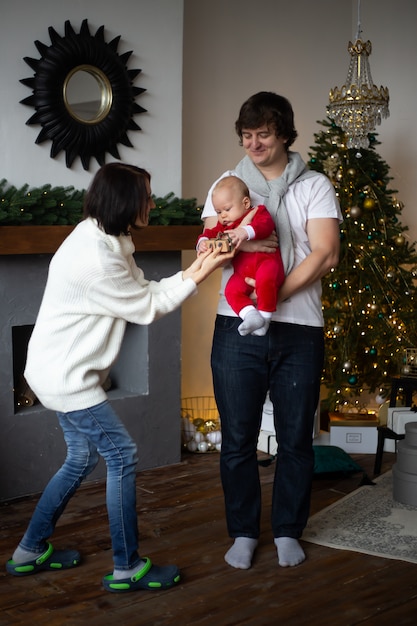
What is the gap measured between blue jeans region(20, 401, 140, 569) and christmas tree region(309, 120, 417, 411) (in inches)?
85.4

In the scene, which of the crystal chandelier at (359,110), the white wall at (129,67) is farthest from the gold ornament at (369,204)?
the white wall at (129,67)

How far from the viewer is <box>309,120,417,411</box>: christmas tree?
15.0 feet

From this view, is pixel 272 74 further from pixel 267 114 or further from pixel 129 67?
pixel 267 114

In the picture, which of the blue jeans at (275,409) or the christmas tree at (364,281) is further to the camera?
the christmas tree at (364,281)

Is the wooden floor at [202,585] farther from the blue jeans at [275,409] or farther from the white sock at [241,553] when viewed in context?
the blue jeans at [275,409]

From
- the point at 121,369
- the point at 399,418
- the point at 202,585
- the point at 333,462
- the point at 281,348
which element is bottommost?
the point at 202,585

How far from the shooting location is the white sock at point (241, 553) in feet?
9.45

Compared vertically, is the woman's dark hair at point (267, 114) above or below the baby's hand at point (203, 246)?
above

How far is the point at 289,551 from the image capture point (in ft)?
9.57

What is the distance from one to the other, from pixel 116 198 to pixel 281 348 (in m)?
0.77

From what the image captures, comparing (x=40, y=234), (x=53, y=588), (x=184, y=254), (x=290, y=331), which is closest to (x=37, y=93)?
(x=40, y=234)

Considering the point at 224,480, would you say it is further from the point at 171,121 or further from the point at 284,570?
the point at 171,121

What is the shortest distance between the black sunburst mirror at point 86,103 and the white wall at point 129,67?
0.04 metres

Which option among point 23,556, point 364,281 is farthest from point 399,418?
point 23,556
